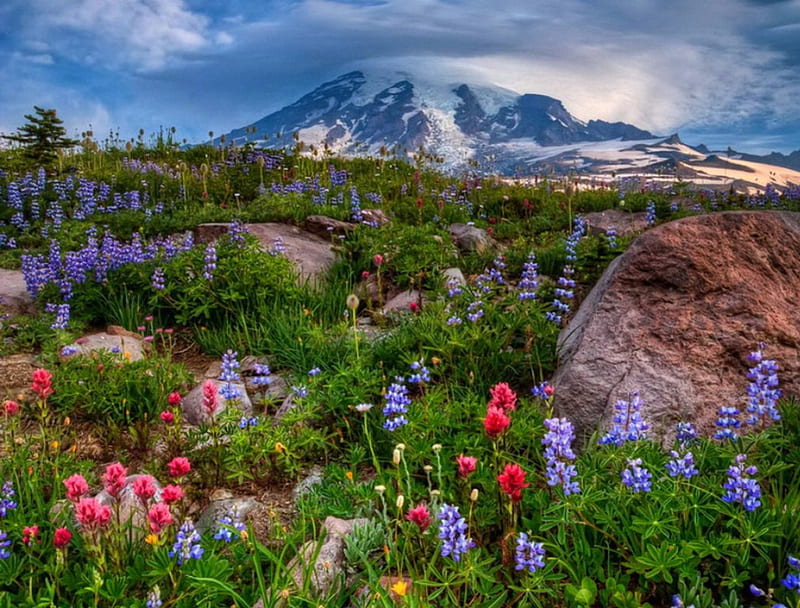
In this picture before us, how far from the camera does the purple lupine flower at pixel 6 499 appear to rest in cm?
330

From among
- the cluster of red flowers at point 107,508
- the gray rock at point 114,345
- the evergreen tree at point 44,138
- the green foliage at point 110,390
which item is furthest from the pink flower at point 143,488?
the evergreen tree at point 44,138

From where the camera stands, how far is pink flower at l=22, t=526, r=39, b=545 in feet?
9.82

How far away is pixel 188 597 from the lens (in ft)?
9.19

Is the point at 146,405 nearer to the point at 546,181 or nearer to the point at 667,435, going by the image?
the point at 667,435

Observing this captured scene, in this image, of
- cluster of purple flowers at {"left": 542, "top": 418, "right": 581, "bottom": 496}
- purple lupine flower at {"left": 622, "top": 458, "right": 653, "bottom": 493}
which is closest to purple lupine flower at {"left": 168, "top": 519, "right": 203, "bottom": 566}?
cluster of purple flowers at {"left": 542, "top": 418, "right": 581, "bottom": 496}

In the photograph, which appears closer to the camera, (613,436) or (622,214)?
(613,436)

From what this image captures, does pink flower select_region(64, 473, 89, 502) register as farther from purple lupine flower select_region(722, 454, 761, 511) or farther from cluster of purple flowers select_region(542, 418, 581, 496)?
purple lupine flower select_region(722, 454, 761, 511)

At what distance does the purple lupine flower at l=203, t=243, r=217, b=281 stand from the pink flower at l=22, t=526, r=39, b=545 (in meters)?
3.94

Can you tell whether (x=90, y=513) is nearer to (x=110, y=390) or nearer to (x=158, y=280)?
(x=110, y=390)

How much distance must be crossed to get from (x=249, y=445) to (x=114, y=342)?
9.17 feet

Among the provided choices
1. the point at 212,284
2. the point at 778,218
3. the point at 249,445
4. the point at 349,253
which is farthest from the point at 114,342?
the point at 778,218

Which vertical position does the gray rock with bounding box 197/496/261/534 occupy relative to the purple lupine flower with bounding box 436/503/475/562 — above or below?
below

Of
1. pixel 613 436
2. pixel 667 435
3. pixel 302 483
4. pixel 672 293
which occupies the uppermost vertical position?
pixel 672 293

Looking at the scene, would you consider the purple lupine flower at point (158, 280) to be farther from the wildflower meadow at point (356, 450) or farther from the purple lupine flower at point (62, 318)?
the purple lupine flower at point (62, 318)
